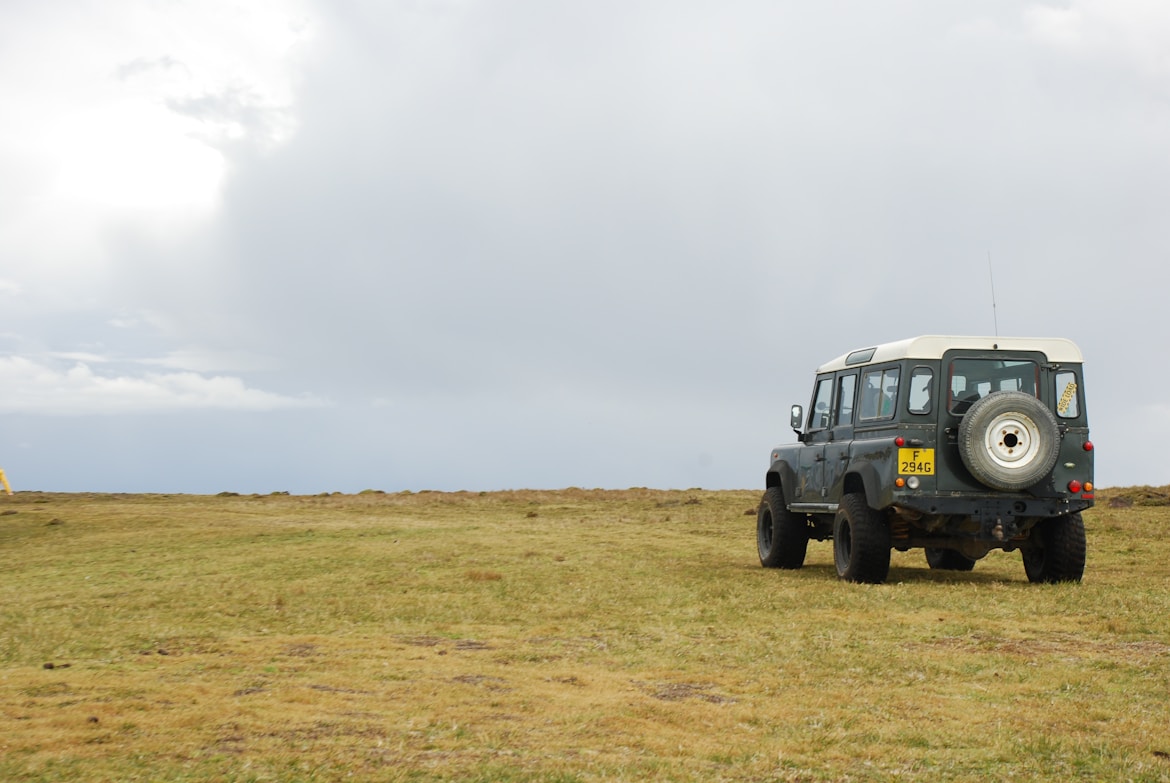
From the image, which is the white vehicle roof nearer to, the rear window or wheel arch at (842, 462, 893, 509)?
the rear window

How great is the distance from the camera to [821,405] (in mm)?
18984

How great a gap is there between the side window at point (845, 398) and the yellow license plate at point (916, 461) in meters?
2.13

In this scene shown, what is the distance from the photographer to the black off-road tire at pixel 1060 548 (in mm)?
16328

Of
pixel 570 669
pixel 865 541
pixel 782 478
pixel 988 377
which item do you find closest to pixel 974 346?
pixel 988 377

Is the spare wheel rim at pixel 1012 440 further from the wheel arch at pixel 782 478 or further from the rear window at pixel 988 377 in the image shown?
the wheel arch at pixel 782 478

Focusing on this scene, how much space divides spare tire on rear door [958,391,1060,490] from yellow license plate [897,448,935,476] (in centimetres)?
44

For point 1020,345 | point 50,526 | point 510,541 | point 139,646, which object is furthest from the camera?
point 50,526

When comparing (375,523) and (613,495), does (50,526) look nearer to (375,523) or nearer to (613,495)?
(375,523)

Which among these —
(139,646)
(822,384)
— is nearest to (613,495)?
(822,384)

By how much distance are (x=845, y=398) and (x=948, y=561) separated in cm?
451

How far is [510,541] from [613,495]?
18914mm

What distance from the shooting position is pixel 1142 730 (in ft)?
25.6

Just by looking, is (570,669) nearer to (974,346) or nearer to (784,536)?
(974,346)

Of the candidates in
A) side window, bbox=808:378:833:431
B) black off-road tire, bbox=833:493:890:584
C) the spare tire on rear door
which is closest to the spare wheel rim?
the spare tire on rear door
